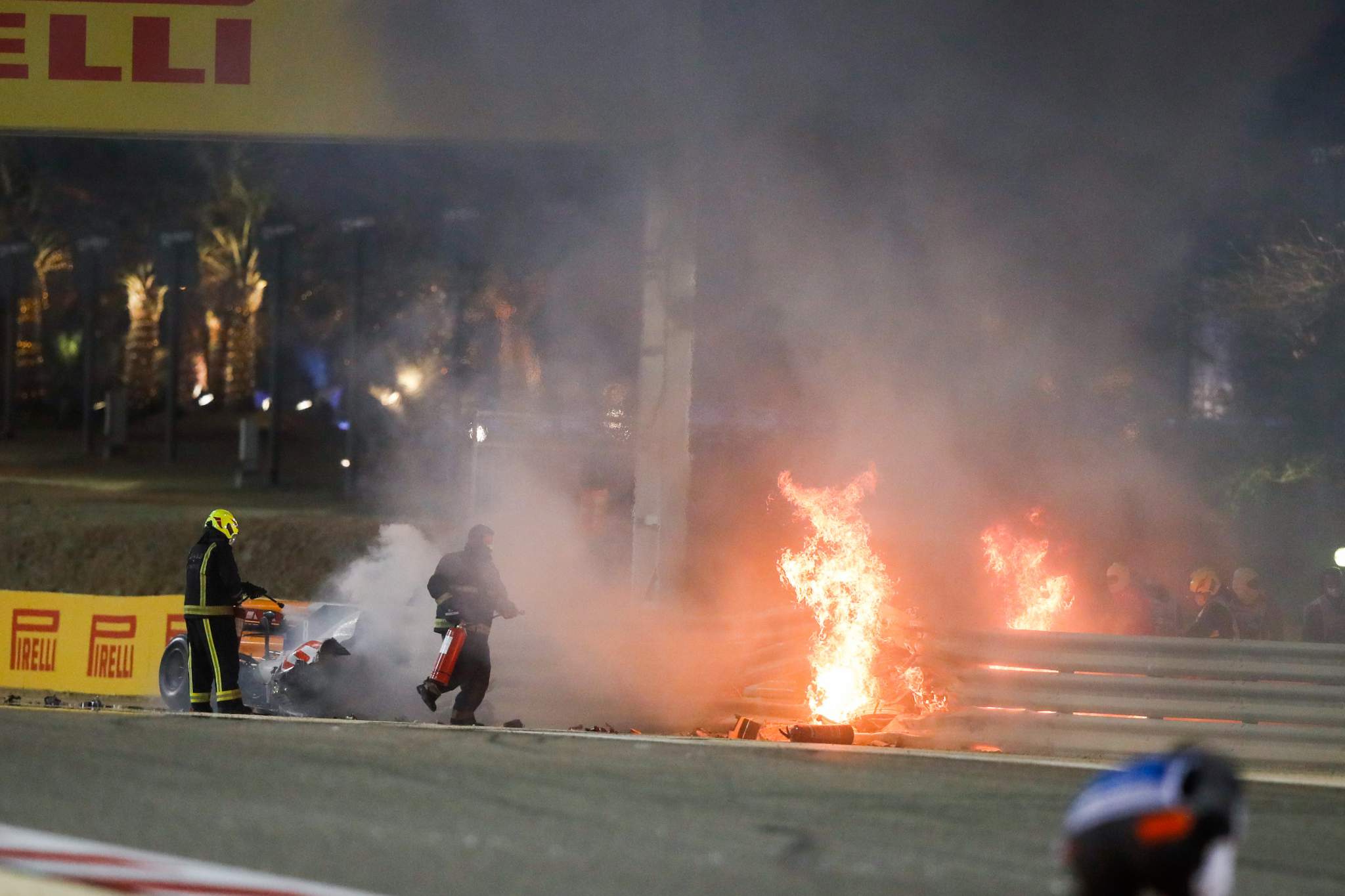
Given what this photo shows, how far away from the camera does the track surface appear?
4.91 meters

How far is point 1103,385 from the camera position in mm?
18469

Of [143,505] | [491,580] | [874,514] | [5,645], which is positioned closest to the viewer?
[491,580]

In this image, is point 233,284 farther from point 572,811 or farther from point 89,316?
point 572,811

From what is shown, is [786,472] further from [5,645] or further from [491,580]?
[5,645]

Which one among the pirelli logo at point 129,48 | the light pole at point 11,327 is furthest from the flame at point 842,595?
the light pole at point 11,327

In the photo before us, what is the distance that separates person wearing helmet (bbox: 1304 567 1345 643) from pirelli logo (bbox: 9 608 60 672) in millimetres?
10217

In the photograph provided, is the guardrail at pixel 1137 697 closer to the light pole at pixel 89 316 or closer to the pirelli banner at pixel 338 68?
the pirelli banner at pixel 338 68

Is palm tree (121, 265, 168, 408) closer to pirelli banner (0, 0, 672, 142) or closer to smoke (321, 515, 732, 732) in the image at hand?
pirelli banner (0, 0, 672, 142)

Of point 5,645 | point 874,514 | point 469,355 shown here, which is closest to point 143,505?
point 469,355

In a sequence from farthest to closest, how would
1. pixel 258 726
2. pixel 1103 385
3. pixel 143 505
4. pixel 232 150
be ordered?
pixel 232 150 < pixel 143 505 < pixel 1103 385 < pixel 258 726

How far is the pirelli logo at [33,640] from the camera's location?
13312 millimetres

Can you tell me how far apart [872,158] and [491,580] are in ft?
23.0

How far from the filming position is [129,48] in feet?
39.1

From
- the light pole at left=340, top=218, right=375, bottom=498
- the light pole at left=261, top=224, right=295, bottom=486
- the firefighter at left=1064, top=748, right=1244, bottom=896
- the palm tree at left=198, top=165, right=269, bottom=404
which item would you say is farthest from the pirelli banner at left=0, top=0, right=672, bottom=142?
the palm tree at left=198, top=165, right=269, bottom=404
